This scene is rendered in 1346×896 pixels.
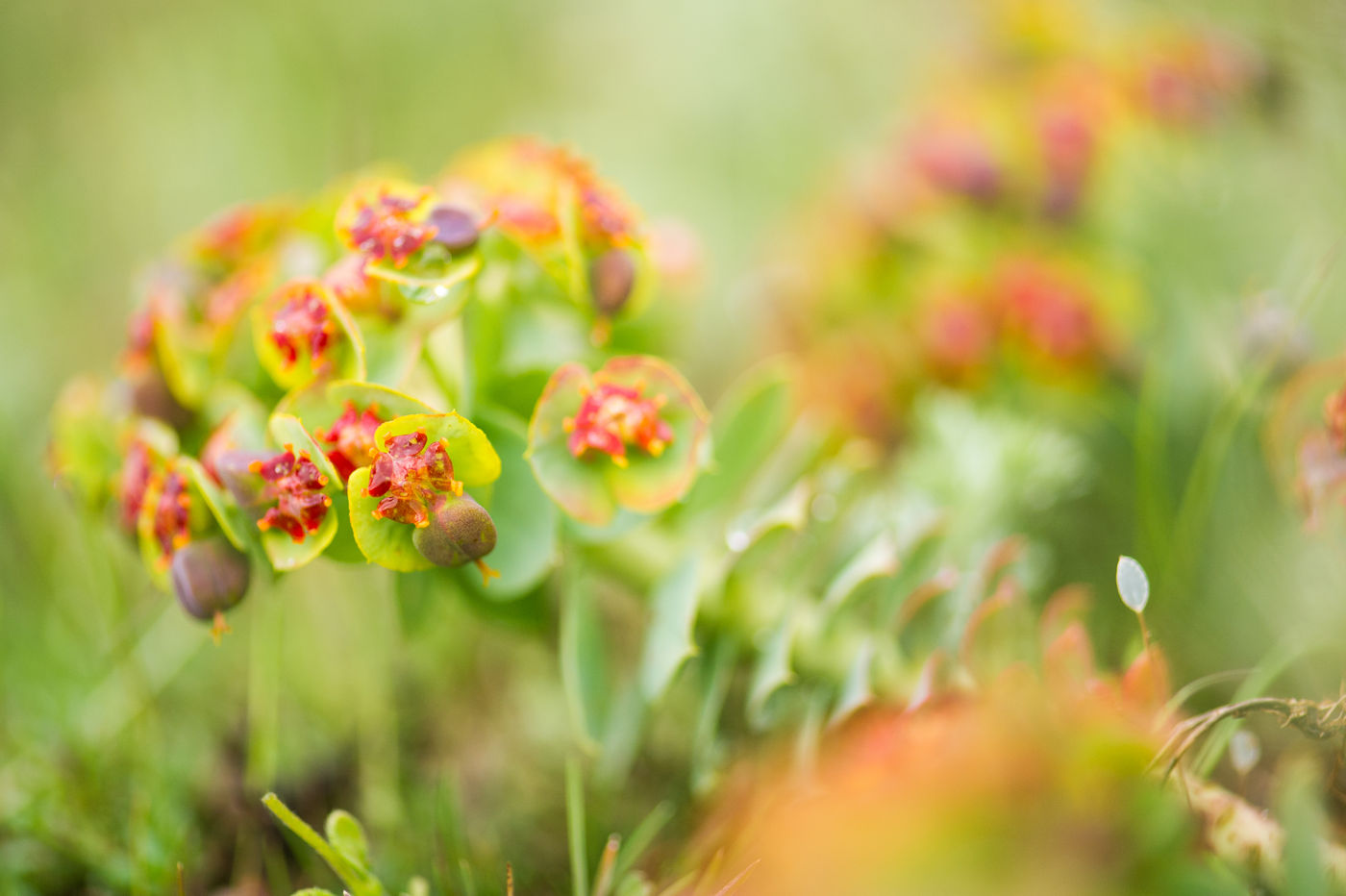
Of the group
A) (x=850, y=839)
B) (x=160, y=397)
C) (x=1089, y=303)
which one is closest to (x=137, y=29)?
(x=160, y=397)

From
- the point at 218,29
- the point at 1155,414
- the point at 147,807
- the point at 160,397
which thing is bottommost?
the point at 147,807

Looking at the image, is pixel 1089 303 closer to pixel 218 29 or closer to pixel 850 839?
pixel 850 839

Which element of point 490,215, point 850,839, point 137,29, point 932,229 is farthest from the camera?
point 137,29

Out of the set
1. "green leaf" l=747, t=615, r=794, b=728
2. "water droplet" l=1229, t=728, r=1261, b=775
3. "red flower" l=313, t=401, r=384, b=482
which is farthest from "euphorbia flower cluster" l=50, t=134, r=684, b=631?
"water droplet" l=1229, t=728, r=1261, b=775

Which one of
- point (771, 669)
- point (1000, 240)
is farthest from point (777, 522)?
point (1000, 240)

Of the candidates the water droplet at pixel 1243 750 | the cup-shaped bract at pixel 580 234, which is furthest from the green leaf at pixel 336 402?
the water droplet at pixel 1243 750

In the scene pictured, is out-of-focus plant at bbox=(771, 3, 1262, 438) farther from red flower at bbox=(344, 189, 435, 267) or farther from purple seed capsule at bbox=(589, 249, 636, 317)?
red flower at bbox=(344, 189, 435, 267)
